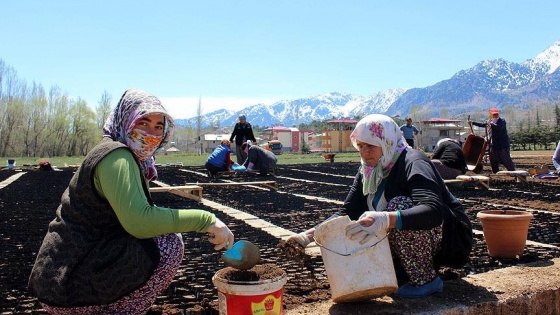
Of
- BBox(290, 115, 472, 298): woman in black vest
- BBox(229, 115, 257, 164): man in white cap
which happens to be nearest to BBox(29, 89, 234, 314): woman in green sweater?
BBox(290, 115, 472, 298): woman in black vest

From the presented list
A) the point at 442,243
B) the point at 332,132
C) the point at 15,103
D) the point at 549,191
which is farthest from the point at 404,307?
the point at 332,132

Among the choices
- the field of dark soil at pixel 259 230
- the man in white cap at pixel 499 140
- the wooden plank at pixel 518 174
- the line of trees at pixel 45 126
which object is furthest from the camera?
the line of trees at pixel 45 126

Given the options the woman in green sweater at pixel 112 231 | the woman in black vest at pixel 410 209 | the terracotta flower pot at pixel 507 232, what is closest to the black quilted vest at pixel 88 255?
the woman in green sweater at pixel 112 231

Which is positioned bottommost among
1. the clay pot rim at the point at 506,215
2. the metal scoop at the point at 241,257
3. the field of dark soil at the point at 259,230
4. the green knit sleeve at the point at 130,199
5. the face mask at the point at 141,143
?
the field of dark soil at the point at 259,230

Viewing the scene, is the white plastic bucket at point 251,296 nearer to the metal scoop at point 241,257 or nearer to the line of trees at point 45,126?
the metal scoop at point 241,257

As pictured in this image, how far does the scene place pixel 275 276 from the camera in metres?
2.23

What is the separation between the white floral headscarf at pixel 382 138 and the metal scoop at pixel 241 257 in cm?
89

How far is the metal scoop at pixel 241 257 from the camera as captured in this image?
2.18 m

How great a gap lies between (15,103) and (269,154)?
151 ft

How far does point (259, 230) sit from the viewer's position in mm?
4809

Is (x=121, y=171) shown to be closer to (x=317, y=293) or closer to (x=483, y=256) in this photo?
(x=317, y=293)

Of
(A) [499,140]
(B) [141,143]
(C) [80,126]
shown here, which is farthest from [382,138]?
(C) [80,126]

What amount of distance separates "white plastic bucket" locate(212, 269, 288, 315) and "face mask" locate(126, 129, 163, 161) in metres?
0.64

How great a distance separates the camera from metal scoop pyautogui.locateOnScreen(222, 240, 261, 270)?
2.18 m
